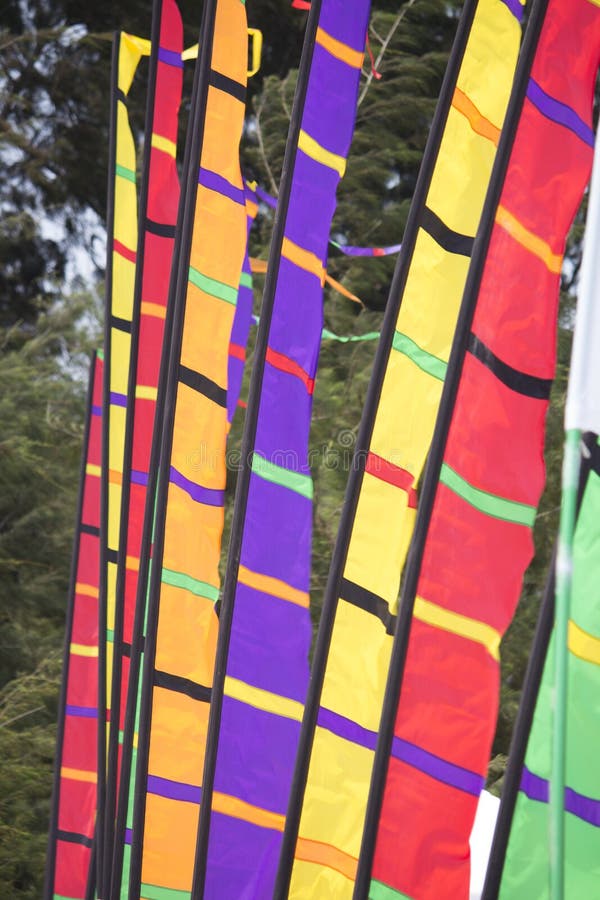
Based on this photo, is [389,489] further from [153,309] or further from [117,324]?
[117,324]

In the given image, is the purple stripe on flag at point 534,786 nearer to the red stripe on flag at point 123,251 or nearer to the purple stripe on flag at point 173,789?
the purple stripe on flag at point 173,789

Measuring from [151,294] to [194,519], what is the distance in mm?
593

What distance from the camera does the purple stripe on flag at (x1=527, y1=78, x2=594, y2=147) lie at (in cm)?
146

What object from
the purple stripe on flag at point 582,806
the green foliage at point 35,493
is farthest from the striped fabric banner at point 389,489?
the green foliage at point 35,493

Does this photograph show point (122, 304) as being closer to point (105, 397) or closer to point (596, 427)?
point (105, 397)

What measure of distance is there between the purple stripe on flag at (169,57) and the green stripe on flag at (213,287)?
24.6 inches

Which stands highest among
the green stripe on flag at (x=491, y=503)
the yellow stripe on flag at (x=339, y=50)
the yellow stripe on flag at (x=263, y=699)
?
the yellow stripe on flag at (x=339, y=50)

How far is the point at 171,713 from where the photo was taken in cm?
212

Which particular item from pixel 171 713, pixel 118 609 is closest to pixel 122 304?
pixel 118 609

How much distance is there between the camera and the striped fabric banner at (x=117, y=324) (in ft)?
8.43

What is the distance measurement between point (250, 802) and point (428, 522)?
740 mm

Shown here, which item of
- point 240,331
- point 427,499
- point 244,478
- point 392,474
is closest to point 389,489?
point 392,474

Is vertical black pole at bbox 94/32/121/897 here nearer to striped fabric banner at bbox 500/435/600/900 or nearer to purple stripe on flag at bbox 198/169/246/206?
purple stripe on flag at bbox 198/169/246/206

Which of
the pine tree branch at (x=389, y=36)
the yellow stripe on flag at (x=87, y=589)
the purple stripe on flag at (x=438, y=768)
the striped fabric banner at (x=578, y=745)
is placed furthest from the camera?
the pine tree branch at (x=389, y=36)
